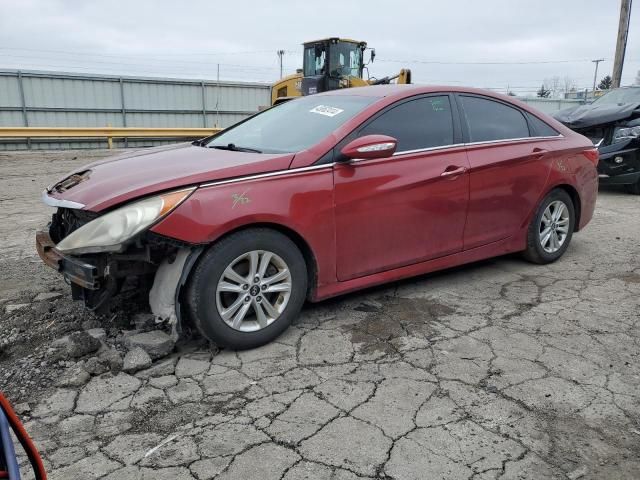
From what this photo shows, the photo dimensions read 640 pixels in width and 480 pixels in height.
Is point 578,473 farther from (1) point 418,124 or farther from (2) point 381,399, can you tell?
(1) point 418,124

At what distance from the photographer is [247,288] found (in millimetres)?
3209

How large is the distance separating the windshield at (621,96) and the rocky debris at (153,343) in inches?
348

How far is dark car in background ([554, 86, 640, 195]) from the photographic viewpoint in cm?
827


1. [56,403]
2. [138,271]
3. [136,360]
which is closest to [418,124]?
[138,271]

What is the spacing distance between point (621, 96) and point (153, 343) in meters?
9.54

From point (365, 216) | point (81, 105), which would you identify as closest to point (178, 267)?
point (365, 216)

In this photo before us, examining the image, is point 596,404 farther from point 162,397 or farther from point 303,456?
point 162,397

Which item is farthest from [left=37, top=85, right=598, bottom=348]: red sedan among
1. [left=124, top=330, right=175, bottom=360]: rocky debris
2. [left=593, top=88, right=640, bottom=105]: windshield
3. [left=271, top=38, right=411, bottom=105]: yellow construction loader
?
[left=271, top=38, right=411, bottom=105]: yellow construction loader

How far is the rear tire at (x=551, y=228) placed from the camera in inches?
190

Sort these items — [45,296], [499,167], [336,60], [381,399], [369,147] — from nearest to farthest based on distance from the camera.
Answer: [381,399], [369,147], [45,296], [499,167], [336,60]

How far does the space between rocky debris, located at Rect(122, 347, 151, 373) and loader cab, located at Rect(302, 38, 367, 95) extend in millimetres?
11402

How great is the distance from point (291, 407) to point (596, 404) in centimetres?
153

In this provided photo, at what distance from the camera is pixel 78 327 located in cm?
354

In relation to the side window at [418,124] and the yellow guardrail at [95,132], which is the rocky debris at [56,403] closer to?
the side window at [418,124]
